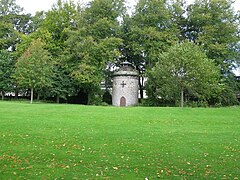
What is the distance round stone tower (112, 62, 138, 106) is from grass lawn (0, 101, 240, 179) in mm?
26446

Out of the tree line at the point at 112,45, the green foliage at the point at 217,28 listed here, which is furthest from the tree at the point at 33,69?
the green foliage at the point at 217,28

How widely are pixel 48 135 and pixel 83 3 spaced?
123 ft

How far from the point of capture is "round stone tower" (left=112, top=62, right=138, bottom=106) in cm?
4238

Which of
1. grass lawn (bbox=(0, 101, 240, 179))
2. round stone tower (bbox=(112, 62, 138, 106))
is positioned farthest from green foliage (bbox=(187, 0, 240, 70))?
grass lawn (bbox=(0, 101, 240, 179))

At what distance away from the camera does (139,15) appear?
140 feet

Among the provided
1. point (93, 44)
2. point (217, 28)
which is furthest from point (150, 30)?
point (217, 28)

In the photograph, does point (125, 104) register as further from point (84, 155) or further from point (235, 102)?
point (84, 155)

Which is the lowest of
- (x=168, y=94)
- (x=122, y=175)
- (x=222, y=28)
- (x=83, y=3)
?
(x=122, y=175)

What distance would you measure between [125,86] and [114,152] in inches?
1280

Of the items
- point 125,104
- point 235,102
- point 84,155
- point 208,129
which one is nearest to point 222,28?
point 235,102

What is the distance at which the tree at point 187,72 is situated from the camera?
31.3 meters

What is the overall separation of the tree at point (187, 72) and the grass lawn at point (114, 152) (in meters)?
16.0

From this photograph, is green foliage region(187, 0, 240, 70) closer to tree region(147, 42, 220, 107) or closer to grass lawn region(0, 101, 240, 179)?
tree region(147, 42, 220, 107)

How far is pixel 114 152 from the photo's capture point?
10.0m
